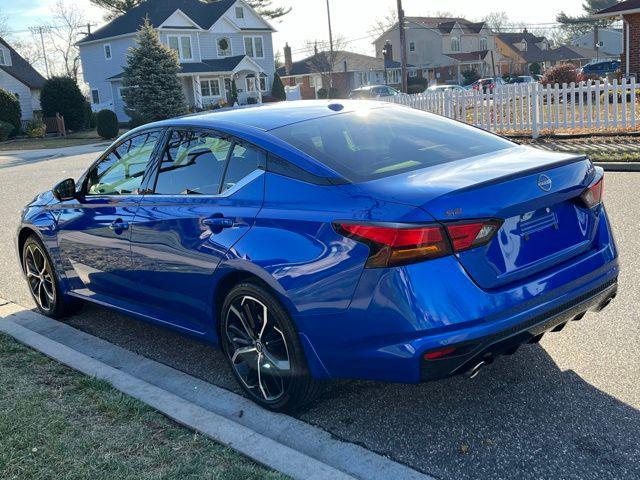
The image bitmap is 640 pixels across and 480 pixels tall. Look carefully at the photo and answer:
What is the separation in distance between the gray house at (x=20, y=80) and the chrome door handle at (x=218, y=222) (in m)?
46.6

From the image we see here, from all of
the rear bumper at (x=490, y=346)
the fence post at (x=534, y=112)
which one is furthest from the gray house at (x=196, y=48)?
the rear bumper at (x=490, y=346)

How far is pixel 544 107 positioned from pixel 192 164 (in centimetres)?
1392

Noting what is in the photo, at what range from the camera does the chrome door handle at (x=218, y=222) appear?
3700 mm

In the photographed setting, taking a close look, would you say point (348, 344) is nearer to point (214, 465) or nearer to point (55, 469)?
point (214, 465)

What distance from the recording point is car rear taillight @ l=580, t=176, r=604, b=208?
3537 mm

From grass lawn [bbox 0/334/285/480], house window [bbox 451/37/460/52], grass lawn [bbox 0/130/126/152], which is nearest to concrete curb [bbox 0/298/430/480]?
grass lawn [bbox 0/334/285/480]

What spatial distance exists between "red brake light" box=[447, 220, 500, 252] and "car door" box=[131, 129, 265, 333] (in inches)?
43.5

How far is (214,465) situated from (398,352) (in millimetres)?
1012

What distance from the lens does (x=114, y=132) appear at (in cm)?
3606

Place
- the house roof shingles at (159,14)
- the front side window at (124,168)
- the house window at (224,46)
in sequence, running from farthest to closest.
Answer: the house window at (224,46) → the house roof shingles at (159,14) → the front side window at (124,168)

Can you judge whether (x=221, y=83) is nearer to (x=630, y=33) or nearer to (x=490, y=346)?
(x=630, y=33)

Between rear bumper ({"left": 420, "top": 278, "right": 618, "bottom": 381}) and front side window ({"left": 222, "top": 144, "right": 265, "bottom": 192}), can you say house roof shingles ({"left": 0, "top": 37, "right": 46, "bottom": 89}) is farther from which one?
rear bumper ({"left": 420, "top": 278, "right": 618, "bottom": 381})

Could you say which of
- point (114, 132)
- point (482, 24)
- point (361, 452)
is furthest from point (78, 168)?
point (482, 24)

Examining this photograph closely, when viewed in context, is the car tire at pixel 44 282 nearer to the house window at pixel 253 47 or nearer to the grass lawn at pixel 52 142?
the grass lawn at pixel 52 142
